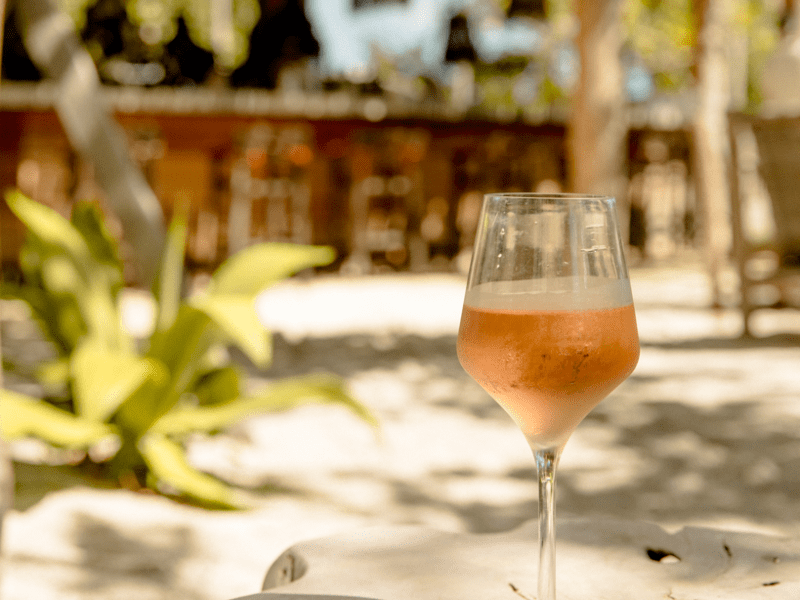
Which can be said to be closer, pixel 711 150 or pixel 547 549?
pixel 547 549

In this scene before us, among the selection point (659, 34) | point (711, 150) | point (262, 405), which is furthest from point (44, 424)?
point (659, 34)

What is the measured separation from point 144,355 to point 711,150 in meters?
5.84

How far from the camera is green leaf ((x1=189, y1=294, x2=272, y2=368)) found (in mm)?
2383

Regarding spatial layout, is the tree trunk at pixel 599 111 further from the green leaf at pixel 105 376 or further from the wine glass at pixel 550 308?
the wine glass at pixel 550 308

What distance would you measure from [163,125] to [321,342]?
5565mm

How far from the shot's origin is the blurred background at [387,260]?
2.76 meters

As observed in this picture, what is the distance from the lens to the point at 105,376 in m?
2.54

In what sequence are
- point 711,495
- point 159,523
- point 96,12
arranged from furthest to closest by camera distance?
point 96,12, point 711,495, point 159,523

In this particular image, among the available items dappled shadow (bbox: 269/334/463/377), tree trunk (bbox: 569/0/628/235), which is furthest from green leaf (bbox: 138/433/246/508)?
tree trunk (bbox: 569/0/628/235)

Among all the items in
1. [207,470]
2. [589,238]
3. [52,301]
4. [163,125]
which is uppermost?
[163,125]

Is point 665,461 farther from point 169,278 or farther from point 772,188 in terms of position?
point 772,188

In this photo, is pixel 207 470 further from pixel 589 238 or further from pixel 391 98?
pixel 391 98

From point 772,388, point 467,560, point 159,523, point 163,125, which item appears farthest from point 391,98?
Answer: point 467,560

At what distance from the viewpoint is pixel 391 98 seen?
10227 mm
